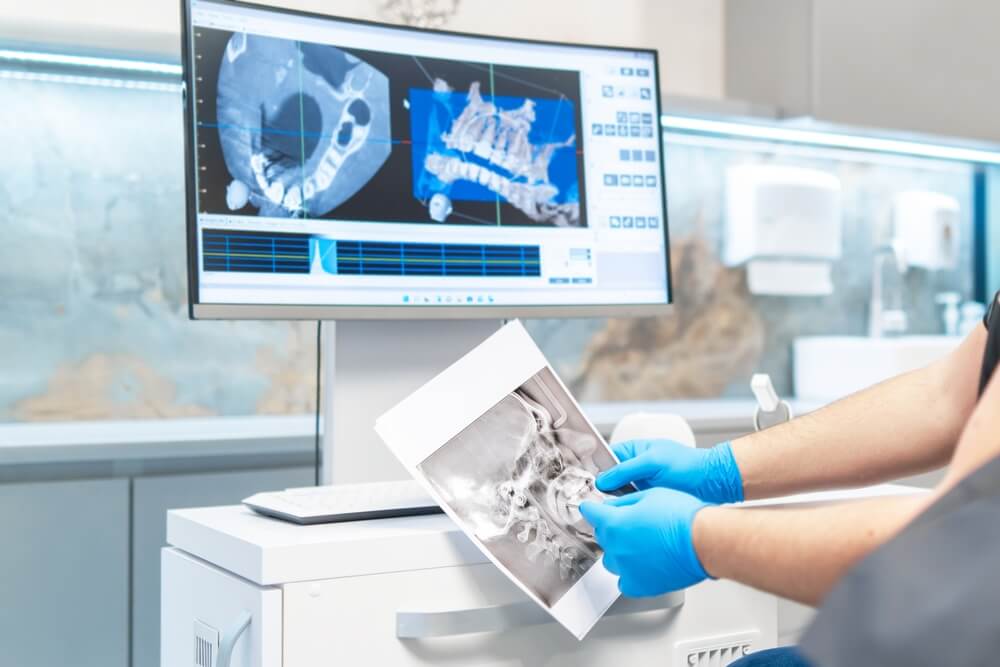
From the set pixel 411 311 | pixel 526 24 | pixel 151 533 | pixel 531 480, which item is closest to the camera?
pixel 531 480

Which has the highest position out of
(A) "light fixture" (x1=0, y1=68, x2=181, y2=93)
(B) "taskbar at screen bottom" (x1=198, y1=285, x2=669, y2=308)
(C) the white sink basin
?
(A) "light fixture" (x1=0, y1=68, x2=181, y2=93)

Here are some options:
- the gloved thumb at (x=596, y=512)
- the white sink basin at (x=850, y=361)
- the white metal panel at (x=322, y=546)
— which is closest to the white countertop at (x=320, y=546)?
the white metal panel at (x=322, y=546)

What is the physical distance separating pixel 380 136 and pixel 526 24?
1058 mm

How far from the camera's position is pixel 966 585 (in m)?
0.52

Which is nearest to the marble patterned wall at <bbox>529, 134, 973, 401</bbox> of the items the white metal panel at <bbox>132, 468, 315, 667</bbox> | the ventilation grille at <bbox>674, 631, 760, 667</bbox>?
the white metal panel at <bbox>132, 468, 315, 667</bbox>

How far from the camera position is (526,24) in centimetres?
212

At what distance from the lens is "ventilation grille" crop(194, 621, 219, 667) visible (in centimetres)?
89

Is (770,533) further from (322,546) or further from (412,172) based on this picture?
(412,172)

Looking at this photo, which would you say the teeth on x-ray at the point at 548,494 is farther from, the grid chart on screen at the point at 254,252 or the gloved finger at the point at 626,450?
the grid chart on screen at the point at 254,252

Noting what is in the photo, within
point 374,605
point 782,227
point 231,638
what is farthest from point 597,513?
point 782,227

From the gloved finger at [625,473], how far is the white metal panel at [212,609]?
0.33m

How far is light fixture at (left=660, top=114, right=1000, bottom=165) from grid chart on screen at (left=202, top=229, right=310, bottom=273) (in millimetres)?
1151

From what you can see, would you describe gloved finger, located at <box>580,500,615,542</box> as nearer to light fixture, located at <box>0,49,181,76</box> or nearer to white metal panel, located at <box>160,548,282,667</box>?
white metal panel, located at <box>160,548,282,667</box>

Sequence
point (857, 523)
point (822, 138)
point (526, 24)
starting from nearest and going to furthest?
point (857, 523) < point (526, 24) < point (822, 138)
